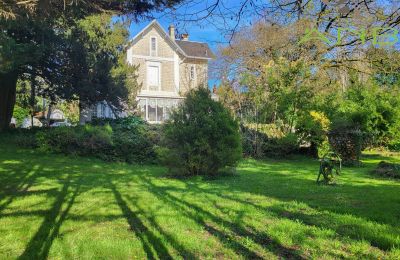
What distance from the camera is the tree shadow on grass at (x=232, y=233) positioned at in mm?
4223

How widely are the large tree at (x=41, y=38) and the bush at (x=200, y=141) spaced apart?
3867 millimetres

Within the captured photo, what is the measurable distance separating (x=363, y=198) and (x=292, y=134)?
32.8ft

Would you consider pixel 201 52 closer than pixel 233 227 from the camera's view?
No

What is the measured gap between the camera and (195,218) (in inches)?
225

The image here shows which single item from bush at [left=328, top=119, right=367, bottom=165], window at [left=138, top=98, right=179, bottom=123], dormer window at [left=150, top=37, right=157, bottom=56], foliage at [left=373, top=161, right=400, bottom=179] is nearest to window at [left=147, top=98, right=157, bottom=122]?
window at [left=138, top=98, right=179, bottom=123]

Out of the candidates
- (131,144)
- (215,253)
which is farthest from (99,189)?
(131,144)

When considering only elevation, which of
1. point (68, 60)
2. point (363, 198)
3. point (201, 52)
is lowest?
point (363, 198)

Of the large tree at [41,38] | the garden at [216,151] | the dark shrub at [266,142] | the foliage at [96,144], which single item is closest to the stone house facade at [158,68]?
the garden at [216,151]

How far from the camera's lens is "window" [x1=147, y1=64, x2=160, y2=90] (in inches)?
1390

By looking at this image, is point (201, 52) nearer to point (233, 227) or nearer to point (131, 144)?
point (131, 144)

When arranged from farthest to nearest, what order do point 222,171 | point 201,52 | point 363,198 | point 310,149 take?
point 201,52 < point 310,149 < point 222,171 < point 363,198

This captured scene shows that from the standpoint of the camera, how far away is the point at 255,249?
170 inches

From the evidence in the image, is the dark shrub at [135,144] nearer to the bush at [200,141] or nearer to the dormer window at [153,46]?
the bush at [200,141]

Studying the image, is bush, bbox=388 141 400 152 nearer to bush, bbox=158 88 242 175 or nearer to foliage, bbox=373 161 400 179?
foliage, bbox=373 161 400 179
